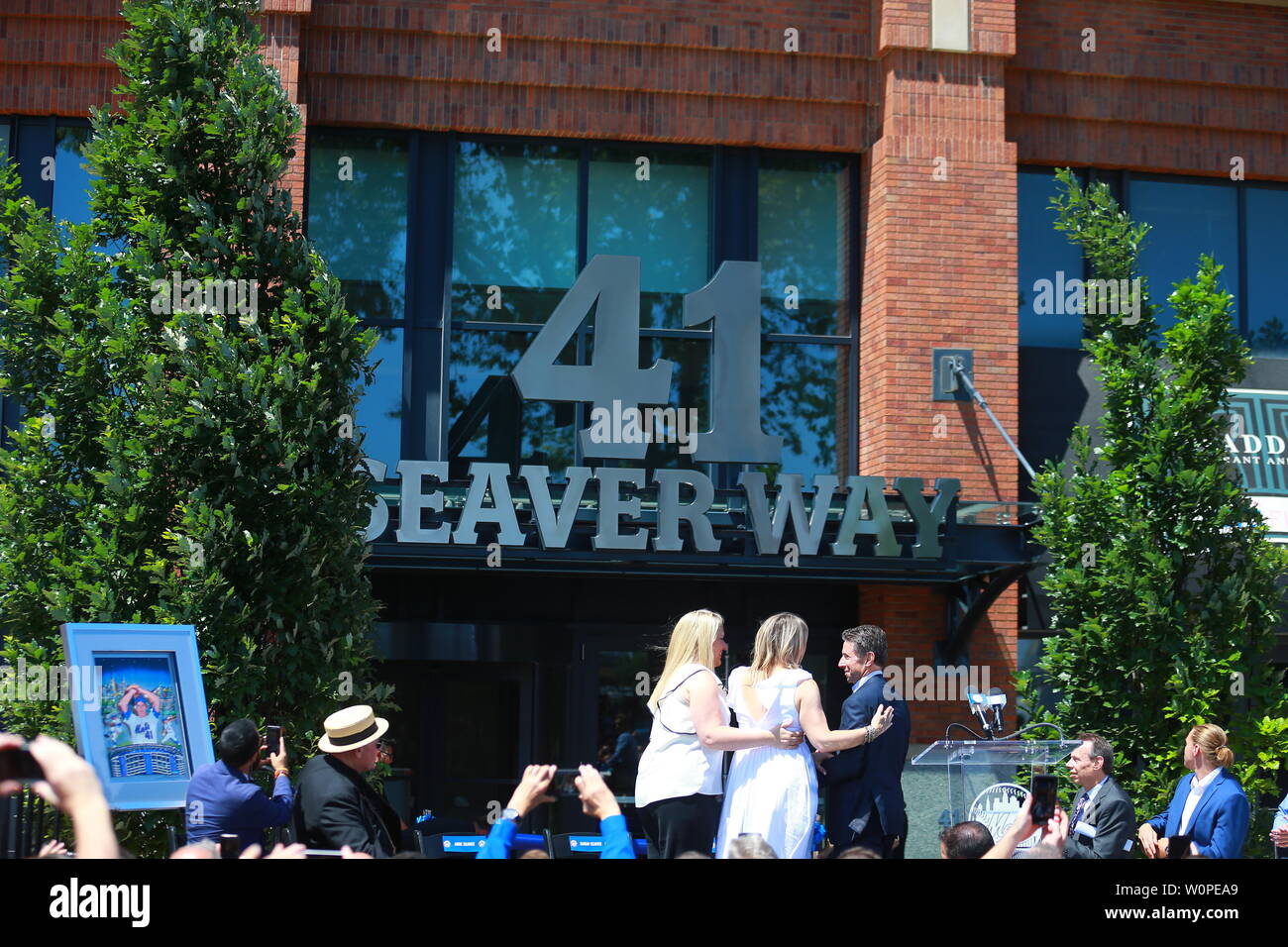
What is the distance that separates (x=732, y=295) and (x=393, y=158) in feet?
12.2

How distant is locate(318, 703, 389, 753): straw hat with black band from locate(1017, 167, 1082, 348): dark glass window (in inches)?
402

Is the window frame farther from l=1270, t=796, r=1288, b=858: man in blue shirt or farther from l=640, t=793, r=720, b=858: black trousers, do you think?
l=640, t=793, r=720, b=858: black trousers

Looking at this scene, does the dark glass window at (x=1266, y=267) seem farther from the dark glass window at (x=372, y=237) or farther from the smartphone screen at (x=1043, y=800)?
the smartphone screen at (x=1043, y=800)

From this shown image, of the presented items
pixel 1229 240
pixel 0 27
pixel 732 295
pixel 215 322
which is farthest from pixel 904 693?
pixel 0 27

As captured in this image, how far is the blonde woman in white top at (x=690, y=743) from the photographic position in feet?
22.0

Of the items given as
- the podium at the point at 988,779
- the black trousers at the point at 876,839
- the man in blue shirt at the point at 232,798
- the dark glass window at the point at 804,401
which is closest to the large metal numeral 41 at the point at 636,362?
the dark glass window at the point at 804,401

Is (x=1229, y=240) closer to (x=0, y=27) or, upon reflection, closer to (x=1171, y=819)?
(x=1171, y=819)

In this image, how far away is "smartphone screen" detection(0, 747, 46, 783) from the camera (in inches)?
105

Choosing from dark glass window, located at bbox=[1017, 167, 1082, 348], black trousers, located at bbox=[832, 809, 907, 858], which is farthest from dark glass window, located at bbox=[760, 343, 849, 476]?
black trousers, located at bbox=[832, 809, 907, 858]

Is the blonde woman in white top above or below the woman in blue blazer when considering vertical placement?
above

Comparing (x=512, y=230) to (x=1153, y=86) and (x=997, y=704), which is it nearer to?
(x=997, y=704)

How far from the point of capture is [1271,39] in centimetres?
1560

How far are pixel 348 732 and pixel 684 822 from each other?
1625 mm

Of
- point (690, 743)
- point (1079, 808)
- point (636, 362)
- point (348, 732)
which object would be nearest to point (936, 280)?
point (636, 362)
